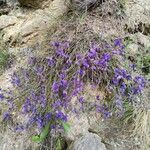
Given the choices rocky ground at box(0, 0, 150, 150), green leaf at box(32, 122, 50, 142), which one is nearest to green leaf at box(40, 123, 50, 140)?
green leaf at box(32, 122, 50, 142)

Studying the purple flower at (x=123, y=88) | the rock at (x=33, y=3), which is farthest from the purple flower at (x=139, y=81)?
the rock at (x=33, y=3)

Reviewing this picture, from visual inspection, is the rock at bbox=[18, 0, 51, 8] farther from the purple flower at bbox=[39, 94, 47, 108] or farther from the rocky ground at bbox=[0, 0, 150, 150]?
the purple flower at bbox=[39, 94, 47, 108]

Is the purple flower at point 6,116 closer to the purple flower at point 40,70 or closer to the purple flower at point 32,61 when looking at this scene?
the purple flower at point 40,70

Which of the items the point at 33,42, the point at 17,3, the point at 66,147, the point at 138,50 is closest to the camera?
the point at 66,147

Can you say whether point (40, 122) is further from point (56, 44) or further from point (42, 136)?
point (56, 44)

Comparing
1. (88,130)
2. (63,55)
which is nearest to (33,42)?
(63,55)

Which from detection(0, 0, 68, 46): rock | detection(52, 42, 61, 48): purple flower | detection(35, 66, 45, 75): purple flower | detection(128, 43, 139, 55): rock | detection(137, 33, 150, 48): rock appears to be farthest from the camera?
detection(0, 0, 68, 46): rock

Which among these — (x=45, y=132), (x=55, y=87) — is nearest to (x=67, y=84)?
(x=55, y=87)

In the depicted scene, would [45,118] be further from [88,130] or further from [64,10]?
[64,10]
